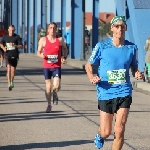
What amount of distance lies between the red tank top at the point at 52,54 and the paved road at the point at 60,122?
0.92m

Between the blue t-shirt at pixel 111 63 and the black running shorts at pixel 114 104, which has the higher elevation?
the blue t-shirt at pixel 111 63

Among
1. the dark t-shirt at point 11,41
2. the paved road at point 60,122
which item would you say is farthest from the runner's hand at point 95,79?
the dark t-shirt at point 11,41

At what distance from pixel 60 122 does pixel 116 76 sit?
4.63m

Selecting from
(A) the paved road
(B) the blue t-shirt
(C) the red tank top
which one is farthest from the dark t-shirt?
(B) the blue t-shirt

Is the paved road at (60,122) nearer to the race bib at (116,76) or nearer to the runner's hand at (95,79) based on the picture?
the race bib at (116,76)

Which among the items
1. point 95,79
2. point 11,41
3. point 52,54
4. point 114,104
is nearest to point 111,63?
point 95,79

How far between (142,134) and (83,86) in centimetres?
1215

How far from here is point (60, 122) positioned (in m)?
13.0

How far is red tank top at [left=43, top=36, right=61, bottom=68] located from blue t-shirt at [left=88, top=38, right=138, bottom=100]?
608 cm

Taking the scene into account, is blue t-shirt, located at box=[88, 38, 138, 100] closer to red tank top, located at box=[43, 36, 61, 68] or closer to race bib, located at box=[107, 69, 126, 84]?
race bib, located at box=[107, 69, 126, 84]

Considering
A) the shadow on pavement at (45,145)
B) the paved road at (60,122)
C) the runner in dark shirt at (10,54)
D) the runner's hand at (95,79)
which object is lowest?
the paved road at (60,122)

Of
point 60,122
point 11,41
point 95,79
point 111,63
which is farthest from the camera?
point 11,41

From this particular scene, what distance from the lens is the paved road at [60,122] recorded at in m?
10.3

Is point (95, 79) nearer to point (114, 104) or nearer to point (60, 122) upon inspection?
point (114, 104)
